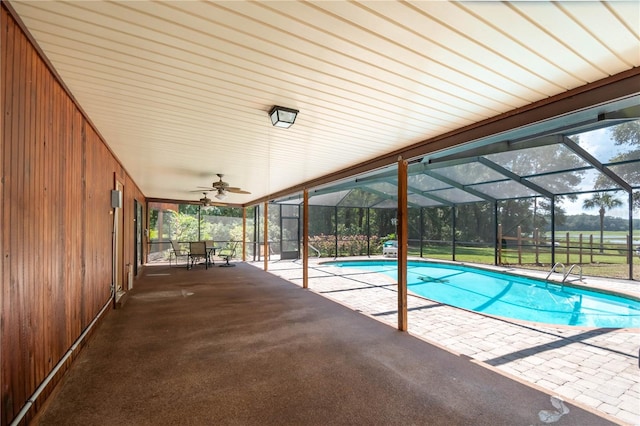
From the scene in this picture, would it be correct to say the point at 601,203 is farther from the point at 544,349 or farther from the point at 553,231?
the point at 544,349

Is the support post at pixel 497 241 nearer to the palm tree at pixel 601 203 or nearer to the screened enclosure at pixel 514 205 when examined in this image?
the screened enclosure at pixel 514 205

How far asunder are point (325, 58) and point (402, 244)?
269 centimetres

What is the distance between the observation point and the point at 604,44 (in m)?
1.73

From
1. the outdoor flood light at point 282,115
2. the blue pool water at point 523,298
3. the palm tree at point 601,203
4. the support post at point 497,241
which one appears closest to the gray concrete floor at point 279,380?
the outdoor flood light at point 282,115

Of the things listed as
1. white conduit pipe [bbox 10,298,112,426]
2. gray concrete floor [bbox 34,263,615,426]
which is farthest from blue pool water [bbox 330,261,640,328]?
white conduit pipe [bbox 10,298,112,426]

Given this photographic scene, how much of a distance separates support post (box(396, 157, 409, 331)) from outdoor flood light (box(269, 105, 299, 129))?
6.11ft

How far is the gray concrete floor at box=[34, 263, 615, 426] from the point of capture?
198 cm

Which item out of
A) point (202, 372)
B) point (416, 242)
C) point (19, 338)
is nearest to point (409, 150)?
point (202, 372)

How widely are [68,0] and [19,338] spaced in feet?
5.87

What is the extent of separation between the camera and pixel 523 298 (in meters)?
6.87

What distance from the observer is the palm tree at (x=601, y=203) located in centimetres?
782

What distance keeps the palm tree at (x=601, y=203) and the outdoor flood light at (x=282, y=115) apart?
367 inches

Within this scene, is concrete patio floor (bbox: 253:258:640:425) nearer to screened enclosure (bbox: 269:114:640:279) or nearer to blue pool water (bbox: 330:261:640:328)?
blue pool water (bbox: 330:261:640:328)

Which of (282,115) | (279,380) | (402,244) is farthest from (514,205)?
(279,380)
